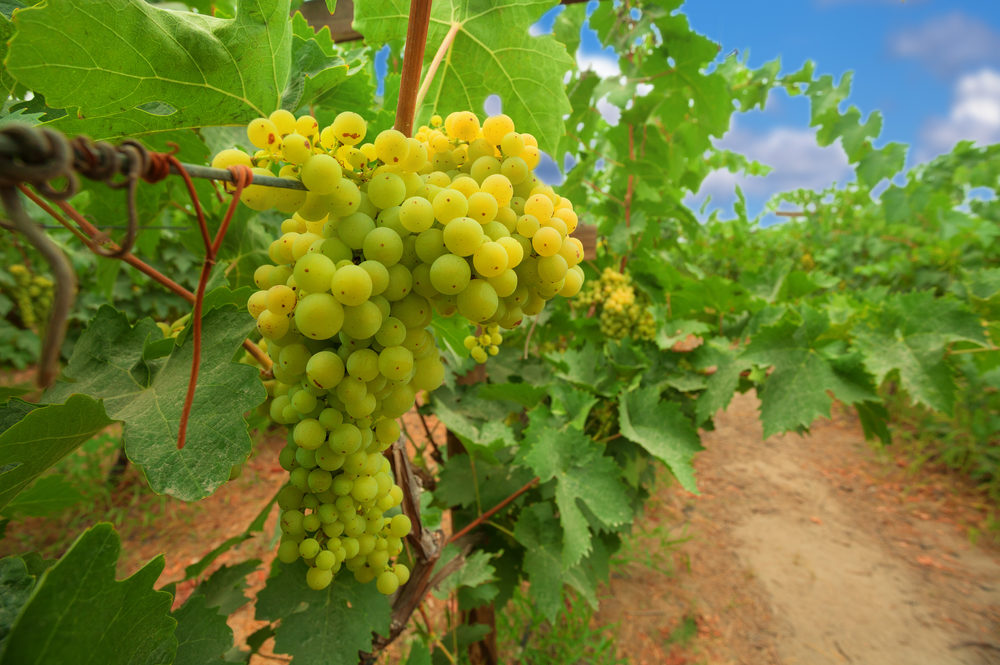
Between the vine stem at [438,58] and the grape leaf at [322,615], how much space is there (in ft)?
2.48

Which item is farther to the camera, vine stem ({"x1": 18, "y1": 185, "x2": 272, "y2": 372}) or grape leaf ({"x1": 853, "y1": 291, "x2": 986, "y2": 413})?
grape leaf ({"x1": 853, "y1": 291, "x2": 986, "y2": 413})

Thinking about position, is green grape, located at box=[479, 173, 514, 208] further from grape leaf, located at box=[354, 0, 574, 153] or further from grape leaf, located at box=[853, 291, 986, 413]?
grape leaf, located at box=[853, 291, 986, 413]

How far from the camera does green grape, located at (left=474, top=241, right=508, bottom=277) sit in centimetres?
49

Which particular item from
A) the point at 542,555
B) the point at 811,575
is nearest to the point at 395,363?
the point at 542,555

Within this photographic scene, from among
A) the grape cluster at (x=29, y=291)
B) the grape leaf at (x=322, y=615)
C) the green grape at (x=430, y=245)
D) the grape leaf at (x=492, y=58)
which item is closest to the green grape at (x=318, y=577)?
the grape leaf at (x=322, y=615)

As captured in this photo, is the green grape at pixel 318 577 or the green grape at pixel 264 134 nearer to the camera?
the green grape at pixel 264 134

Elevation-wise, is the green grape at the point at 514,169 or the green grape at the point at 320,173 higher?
the green grape at the point at 514,169

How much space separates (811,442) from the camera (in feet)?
13.4

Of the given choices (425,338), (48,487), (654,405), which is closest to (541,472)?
(654,405)

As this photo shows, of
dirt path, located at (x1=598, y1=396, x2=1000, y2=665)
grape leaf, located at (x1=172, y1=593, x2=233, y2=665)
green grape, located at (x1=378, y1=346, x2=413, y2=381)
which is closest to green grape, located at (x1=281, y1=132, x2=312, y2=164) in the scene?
green grape, located at (x1=378, y1=346, x2=413, y2=381)

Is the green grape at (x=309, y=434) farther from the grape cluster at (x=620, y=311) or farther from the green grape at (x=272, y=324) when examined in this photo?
the grape cluster at (x=620, y=311)

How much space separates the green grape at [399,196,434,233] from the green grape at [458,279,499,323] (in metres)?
0.08

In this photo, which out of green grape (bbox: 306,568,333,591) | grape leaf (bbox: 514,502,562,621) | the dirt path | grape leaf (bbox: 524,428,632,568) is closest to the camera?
green grape (bbox: 306,568,333,591)

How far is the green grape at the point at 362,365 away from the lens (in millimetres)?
516
